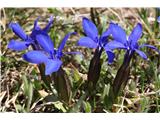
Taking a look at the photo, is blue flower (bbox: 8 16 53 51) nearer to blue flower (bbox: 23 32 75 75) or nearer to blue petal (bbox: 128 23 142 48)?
blue flower (bbox: 23 32 75 75)

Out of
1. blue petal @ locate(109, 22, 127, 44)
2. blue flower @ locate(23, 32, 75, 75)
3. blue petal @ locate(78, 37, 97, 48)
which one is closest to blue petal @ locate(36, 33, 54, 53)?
blue flower @ locate(23, 32, 75, 75)

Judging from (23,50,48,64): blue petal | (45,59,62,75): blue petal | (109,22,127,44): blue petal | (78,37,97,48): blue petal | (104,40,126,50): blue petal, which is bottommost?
(45,59,62,75): blue petal

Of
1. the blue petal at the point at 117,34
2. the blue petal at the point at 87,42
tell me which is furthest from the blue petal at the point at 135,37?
the blue petal at the point at 87,42

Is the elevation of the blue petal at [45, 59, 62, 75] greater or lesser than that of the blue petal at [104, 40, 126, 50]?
lesser

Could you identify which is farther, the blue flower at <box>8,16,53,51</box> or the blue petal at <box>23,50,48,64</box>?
the blue flower at <box>8,16,53,51</box>

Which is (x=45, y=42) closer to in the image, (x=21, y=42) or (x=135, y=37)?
(x=21, y=42)
